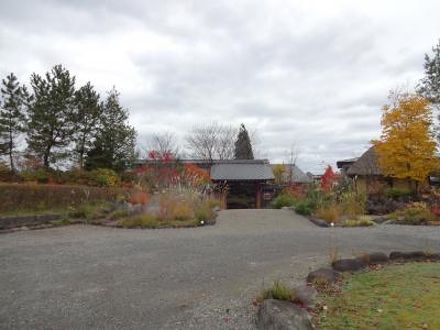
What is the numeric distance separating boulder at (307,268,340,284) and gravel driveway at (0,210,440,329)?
0.20 m

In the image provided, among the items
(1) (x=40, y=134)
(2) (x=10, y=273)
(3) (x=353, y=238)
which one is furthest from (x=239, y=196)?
(2) (x=10, y=273)

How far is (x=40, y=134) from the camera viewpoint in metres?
18.8

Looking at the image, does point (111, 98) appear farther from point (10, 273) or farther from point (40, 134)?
point (10, 273)

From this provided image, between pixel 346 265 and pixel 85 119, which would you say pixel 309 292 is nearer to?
pixel 346 265

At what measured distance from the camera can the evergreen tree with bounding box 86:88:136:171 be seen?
808 inches

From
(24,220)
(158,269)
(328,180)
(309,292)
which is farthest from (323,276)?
(328,180)

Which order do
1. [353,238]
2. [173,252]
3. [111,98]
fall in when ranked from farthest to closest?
[111,98]
[353,238]
[173,252]

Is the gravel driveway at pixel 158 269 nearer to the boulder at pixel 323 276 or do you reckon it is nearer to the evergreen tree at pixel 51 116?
the boulder at pixel 323 276

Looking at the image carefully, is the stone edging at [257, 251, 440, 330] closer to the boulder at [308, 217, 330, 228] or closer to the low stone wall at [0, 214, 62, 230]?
the boulder at [308, 217, 330, 228]

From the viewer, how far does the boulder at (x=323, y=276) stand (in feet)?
14.5

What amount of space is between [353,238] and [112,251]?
15.7 feet

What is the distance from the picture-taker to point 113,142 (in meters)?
21.0

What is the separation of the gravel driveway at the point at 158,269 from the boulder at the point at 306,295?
42 centimetres

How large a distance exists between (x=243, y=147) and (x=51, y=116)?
→ 22523 millimetres
